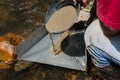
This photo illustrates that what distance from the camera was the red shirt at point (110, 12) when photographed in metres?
1.81

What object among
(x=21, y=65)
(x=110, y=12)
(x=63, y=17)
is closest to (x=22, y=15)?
(x=21, y=65)

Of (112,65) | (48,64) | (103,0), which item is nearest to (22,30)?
(48,64)

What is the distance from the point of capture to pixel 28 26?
11.9ft

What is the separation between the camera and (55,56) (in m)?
3.00

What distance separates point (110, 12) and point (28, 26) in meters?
1.92

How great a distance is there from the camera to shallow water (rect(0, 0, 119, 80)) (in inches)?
119

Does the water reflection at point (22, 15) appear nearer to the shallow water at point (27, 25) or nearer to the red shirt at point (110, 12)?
the shallow water at point (27, 25)

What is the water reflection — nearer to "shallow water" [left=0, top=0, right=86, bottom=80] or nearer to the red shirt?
"shallow water" [left=0, top=0, right=86, bottom=80]

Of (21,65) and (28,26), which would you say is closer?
(21,65)

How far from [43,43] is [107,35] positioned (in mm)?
1072

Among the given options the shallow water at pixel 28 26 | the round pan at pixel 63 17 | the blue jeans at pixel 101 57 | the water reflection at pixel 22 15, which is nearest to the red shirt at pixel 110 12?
the blue jeans at pixel 101 57

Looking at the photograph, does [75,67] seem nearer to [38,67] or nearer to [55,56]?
[55,56]

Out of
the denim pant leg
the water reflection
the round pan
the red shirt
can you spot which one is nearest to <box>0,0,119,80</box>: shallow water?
the water reflection

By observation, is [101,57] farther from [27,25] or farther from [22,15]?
[22,15]
